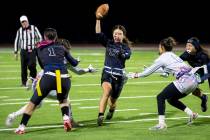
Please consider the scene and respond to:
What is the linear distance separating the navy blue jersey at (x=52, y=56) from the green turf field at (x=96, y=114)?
1072 millimetres

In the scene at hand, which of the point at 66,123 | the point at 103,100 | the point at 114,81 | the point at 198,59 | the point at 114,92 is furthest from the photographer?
the point at 198,59

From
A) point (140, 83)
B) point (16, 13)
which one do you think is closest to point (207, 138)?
point (140, 83)

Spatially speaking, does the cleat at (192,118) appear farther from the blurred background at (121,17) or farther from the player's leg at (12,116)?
the blurred background at (121,17)

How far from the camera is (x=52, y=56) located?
399 inches

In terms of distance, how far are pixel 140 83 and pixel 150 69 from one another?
788cm

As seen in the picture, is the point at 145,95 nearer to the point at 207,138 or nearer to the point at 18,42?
the point at 18,42

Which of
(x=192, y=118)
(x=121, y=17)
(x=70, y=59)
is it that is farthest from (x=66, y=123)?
(x=121, y=17)

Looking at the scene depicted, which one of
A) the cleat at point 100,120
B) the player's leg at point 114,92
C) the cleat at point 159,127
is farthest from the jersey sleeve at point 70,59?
the cleat at point 159,127

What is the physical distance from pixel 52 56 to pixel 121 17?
3141 centimetres

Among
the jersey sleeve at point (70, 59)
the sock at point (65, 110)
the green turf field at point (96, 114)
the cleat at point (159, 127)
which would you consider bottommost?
the green turf field at point (96, 114)

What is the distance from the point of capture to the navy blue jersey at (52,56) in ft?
33.2

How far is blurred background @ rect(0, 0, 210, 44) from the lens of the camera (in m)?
40.1

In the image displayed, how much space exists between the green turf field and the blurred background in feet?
66.7

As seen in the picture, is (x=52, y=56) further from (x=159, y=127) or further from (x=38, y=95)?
(x=159, y=127)
